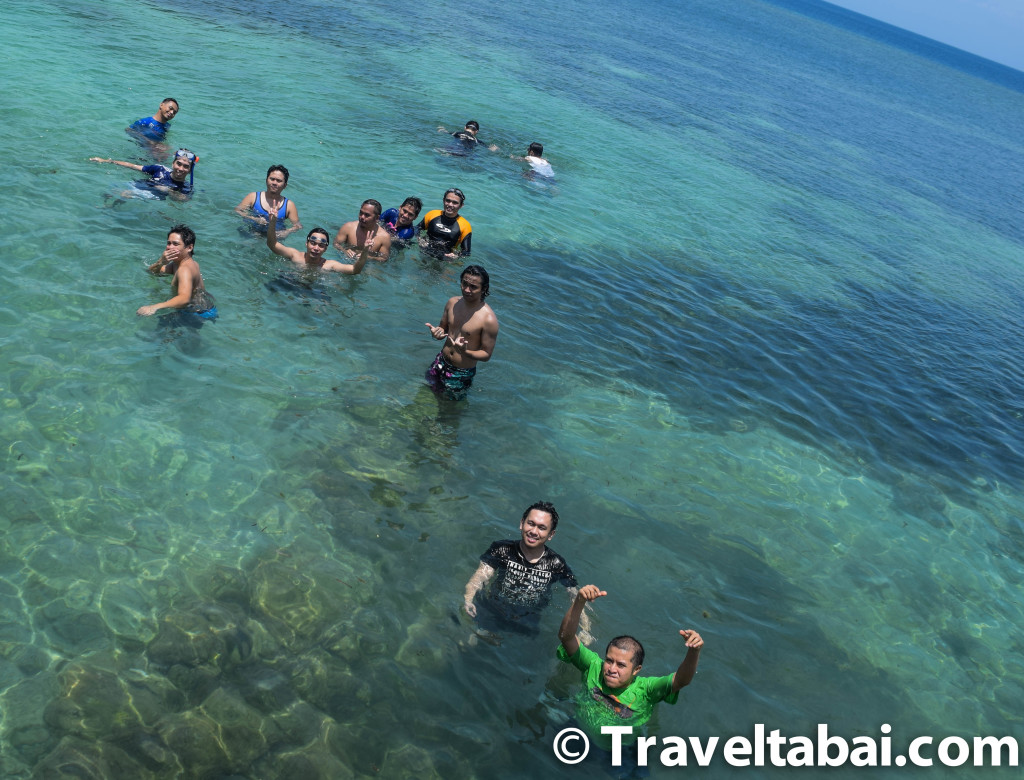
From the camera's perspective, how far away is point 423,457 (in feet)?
29.7

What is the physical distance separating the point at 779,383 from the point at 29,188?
12.4m

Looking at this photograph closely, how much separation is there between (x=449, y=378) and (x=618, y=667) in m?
4.89

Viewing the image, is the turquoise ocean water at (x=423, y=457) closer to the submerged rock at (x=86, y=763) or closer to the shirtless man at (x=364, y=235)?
the submerged rock at (x=86, y=763)

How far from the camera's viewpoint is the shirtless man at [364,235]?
1319 centimetres

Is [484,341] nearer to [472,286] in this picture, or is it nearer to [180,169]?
[472,286]

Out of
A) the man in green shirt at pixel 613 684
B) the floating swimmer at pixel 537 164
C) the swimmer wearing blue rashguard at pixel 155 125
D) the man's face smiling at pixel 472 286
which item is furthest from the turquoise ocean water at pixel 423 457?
the man's face smiling at pixel 472 286

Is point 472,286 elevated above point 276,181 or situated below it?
above

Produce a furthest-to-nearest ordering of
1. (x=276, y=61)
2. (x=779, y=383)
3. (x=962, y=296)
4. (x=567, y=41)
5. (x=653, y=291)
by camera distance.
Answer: (x=567, y=41), (x=276, y=61), (x=962, y=296), (x=653, y=291), (x=779, y=383)

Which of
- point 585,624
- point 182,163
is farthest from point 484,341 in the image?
point 182,163

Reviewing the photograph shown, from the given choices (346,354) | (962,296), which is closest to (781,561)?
(346,354)

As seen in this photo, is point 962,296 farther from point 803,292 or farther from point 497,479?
point 497,479

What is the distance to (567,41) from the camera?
41781 mm

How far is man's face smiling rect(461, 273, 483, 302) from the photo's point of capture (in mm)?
9273

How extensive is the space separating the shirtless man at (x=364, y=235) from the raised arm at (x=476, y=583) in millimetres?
7553
